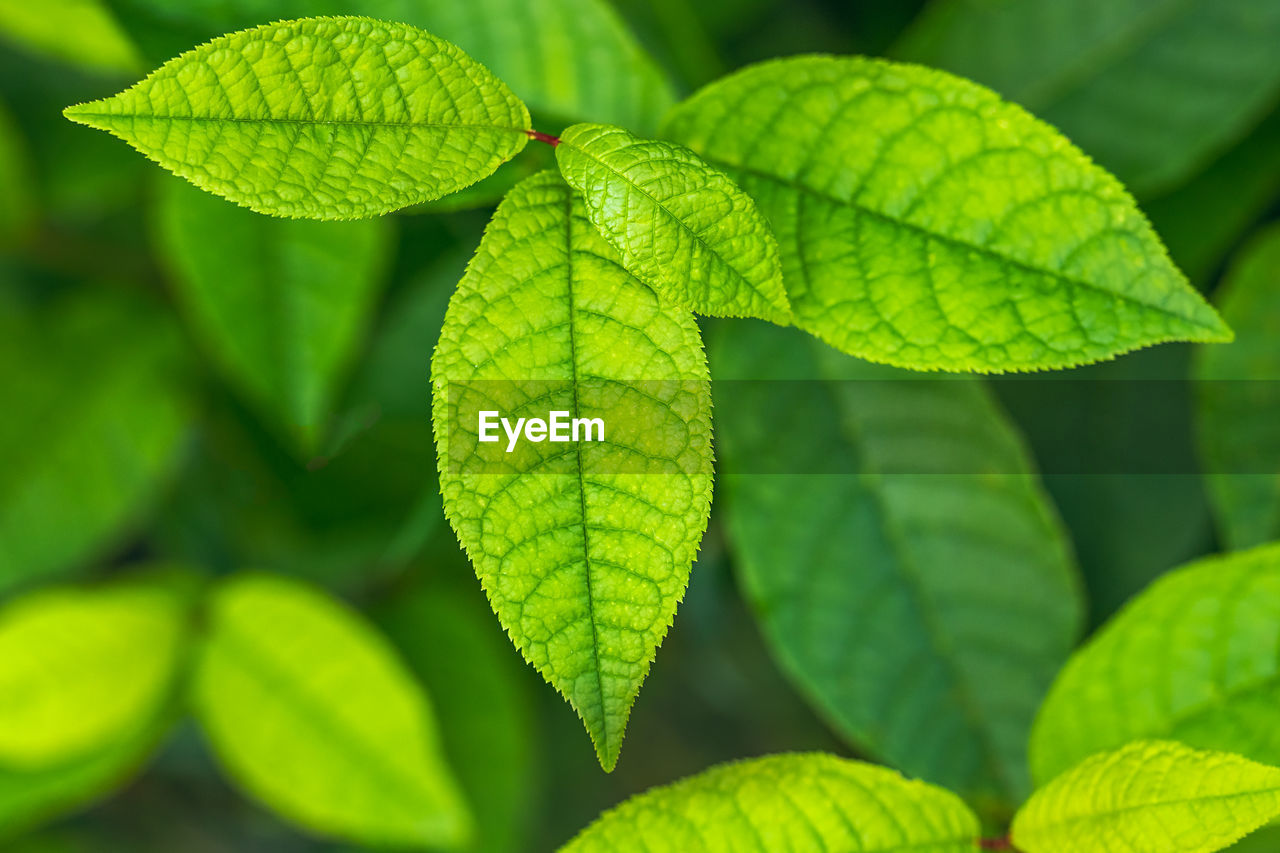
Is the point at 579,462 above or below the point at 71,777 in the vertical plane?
above

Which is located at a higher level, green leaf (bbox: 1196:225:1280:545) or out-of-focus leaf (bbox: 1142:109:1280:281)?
Result: out-of-focus leaf (bbox: 1142:109:1280:281)

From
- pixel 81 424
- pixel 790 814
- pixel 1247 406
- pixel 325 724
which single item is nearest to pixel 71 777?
pixel 325 724

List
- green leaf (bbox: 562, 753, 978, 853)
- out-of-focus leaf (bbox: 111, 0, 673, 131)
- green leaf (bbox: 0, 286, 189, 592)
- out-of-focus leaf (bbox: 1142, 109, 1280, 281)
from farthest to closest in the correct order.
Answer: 1. green leaf (bbox: 0, 286, 189, 592)
2. out-of-focus leaf (bbox: 1142, 109, 1280, 281)
3. out-of-focus leaf (bbox: 111, 0, 673, 131)
4. green leaf (bbox: 562, 753, 978, 853)

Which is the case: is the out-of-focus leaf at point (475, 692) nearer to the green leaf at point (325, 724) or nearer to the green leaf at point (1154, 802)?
the green leaf at point (325, 724)

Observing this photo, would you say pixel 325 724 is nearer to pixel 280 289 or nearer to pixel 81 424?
pixel 280 289

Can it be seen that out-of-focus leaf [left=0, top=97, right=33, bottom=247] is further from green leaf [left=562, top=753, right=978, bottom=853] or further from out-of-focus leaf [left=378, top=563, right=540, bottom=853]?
green leaf [left=562, top=753, right=978, bottom=853]

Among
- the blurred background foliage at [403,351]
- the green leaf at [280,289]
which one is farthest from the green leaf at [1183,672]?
the green leaf at [280,289]

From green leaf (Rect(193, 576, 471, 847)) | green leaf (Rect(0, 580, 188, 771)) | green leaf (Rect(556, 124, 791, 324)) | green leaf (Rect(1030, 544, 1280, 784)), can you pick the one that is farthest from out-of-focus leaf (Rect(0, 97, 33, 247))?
green leaf (Rect(1030, 544, 1280, 784))
